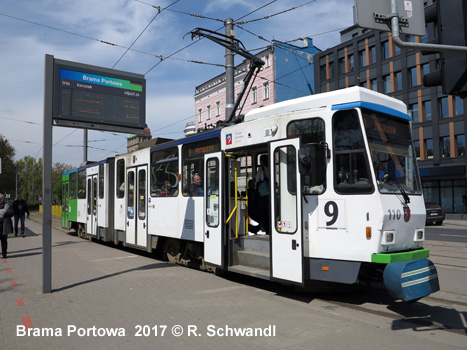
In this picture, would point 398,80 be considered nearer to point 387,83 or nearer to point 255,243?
point 387,83

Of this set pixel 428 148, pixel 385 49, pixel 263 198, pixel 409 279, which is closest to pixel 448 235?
pixel 263 198

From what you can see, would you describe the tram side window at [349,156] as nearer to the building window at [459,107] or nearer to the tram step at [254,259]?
the tram step at [254,259]

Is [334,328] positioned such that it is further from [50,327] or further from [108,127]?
[108,127]

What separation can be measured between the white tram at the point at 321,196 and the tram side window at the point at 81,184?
9.42 m

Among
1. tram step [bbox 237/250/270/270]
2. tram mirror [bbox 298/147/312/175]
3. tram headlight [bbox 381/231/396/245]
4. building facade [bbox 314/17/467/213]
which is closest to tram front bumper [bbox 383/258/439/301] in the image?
tram headlight [bbox 381/231/396/245]

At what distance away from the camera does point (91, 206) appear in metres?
15.9

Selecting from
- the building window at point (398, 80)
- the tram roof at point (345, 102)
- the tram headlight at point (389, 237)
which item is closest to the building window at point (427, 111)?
the building window at point (398, 80)

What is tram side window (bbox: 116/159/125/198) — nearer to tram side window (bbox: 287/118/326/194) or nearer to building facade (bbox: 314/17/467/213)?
tram side window (bbox: 287/118/326/194)

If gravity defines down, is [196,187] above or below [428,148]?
below

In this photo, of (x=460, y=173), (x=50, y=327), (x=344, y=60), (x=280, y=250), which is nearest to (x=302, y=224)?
(x=280, y=250)

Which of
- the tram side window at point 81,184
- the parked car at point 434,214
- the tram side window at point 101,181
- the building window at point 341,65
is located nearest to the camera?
the tram side window at point 101,181

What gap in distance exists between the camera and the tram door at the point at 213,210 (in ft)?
26.6

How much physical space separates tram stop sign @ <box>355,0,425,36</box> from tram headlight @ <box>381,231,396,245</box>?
2732 mm

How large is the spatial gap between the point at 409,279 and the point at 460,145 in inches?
1267
